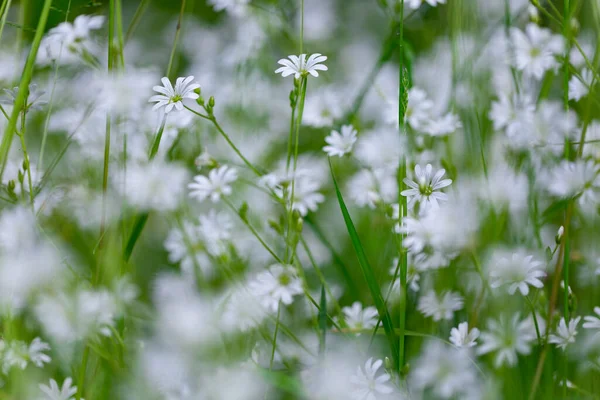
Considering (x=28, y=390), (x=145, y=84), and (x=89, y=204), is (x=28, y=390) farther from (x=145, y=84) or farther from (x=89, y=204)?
(x=145, y=84)

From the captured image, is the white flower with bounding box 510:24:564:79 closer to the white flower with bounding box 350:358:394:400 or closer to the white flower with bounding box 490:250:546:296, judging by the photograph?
the white flower with bounding box 490:250:546:296

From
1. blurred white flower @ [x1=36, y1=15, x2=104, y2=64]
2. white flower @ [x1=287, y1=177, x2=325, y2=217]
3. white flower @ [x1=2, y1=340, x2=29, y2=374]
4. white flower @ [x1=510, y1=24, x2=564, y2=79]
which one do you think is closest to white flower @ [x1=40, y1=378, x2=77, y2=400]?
white flower @ [x1=2, y1=340, x2=29, y2=374]

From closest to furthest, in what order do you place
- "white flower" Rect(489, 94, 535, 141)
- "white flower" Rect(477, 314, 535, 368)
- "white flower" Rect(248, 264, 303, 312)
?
"white flower" Rect(477, 314, 535, 368)
"white flower" Rect(248, 264, 303, 312)
"white flower" Rect(489, 94, 535, 141)

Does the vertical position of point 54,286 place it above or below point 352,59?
below

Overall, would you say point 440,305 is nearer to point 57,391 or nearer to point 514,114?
point 514,114

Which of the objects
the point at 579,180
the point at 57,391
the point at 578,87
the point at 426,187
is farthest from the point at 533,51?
the point at 57,391

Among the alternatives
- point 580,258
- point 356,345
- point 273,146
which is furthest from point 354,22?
point 356,345
